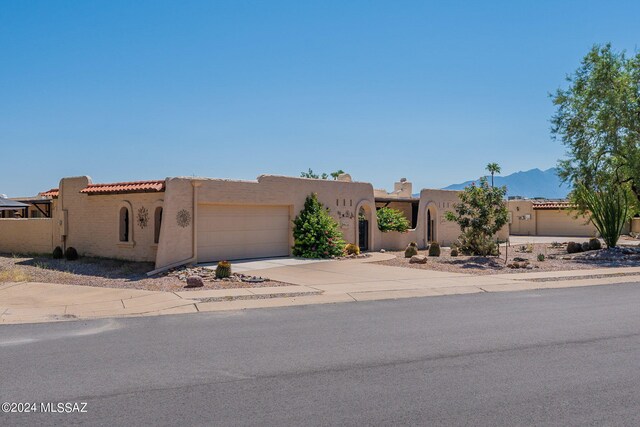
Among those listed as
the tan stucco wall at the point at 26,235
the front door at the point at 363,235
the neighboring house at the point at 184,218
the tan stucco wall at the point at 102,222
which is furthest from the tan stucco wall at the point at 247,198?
the tan stucco wall at the point at 26,235

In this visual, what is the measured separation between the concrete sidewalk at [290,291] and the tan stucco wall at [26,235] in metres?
10.2

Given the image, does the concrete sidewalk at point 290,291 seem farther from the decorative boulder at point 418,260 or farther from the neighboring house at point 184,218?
the neighboring house at point 184,218

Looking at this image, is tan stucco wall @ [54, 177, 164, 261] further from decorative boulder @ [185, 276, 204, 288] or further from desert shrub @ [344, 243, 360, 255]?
desert shrub @ [344, 243, 360, 255]

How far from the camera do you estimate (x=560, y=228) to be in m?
48.4

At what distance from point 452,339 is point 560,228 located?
144 ft

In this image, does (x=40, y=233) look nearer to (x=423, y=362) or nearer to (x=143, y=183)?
(x=143, y=183)

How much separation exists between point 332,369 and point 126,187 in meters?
15.4

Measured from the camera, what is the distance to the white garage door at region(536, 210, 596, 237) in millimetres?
46688

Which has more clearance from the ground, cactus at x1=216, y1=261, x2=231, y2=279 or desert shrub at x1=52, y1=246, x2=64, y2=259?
desert shrub at x1=52, y1=246, x2=64, y2=259

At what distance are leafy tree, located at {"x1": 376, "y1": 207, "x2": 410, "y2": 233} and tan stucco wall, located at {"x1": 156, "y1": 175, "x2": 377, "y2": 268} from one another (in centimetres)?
109

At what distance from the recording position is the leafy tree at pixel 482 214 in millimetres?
23547

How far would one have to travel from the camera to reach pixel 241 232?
21734mm

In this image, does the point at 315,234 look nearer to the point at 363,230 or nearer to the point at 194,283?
the point at 363,230

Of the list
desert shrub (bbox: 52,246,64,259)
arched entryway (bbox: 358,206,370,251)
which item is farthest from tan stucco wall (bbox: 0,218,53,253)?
arched entryway (bbox: 358,206,370,251)
